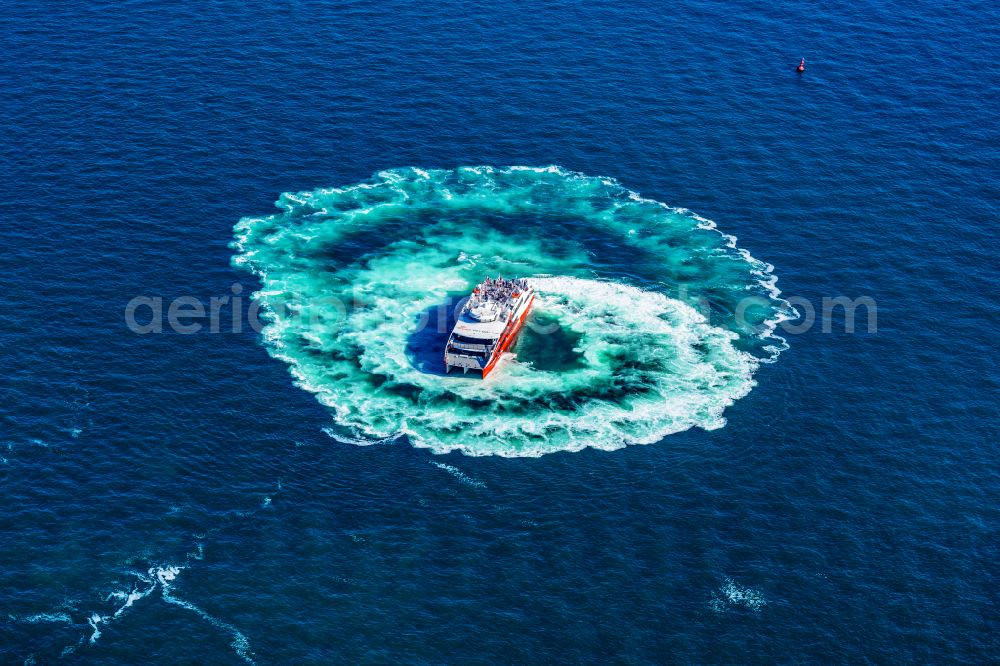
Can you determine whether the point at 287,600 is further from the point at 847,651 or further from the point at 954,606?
the point at 954,606

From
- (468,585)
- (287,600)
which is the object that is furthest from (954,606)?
(287,600)

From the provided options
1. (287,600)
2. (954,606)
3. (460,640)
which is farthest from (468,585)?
(954,606)

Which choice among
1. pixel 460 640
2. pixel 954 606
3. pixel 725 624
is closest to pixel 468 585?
pixel 460 640

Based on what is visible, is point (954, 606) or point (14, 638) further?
point (954, 606)

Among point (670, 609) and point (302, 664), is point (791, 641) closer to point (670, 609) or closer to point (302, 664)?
point (670, 609)

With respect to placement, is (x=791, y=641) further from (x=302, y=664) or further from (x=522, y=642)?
(x=302, y=664)

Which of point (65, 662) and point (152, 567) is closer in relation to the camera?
point (65, 662)

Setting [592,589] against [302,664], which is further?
[592,589]
